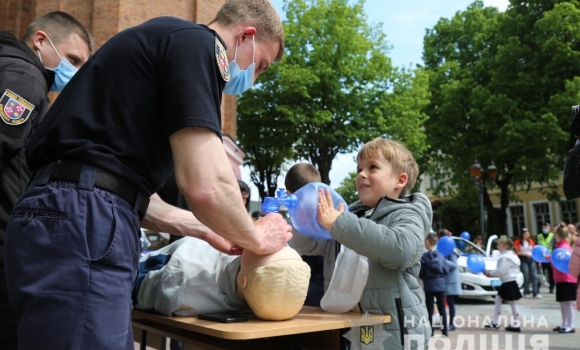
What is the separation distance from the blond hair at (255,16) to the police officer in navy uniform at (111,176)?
14.2 inches

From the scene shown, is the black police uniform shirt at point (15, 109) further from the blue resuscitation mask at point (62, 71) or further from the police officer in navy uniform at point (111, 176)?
the police officer in navy uniform at point (111, 176)

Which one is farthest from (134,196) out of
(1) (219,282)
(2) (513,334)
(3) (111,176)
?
(2) (513,334)

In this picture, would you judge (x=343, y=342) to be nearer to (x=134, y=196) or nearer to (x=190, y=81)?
(x=134, y=196)

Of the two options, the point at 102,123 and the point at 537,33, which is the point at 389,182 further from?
the point at 537,33

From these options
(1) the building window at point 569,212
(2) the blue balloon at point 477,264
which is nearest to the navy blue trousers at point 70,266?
(2) the blue balloon at point 477,264

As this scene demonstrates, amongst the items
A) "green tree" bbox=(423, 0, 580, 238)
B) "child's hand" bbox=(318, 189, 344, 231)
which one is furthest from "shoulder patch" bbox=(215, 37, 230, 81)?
"green tree" bbox=(423, 0, 580, 238)

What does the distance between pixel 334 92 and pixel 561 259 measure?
15600 mm

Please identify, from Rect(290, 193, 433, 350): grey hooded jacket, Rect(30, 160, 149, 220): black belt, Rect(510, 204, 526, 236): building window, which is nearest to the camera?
Rect(30, 160, 149, 220): black belt

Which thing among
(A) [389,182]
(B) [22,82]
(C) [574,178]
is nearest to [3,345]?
(B) [22,82]

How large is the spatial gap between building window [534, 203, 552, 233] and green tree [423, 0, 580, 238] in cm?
1066

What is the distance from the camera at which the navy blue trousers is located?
1521mm

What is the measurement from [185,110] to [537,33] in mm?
25799

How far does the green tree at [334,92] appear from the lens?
23062 mm

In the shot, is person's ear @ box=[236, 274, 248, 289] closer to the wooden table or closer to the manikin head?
the manikin head
